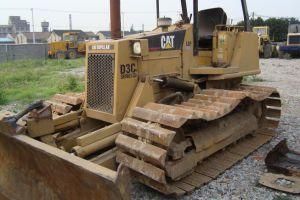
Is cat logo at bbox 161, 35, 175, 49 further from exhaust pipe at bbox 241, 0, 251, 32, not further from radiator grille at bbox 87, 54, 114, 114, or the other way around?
exhaust pipe at bbox 241, 0, 251, 32

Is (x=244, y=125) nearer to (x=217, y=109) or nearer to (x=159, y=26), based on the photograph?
(x=217, y=109)

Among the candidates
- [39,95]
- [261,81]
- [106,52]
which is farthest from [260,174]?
[261,81]

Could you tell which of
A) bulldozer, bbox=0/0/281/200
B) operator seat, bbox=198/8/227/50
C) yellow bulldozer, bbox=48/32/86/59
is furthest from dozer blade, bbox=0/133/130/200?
yellow bulldozer, bbox=48/32/86/59

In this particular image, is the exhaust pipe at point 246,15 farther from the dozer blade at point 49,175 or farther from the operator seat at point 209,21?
the dozer blade at point 49,175

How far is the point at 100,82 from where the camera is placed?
546cm

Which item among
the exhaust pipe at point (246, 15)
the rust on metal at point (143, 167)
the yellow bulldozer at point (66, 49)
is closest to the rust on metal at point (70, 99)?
the rust on metal at point (143, 167)

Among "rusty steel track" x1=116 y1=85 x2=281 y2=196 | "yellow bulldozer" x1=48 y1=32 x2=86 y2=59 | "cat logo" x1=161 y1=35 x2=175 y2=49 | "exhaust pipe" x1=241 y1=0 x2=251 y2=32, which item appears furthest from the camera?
"yellow bulldozer" x1=48 y1=32 x2=86 y2=59

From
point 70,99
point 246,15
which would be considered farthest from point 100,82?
point 246,15

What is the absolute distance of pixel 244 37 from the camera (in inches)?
272

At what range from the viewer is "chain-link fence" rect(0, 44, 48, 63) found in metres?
37.9

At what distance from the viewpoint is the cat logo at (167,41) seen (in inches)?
225

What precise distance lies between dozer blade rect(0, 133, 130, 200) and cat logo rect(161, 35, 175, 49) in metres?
2.51

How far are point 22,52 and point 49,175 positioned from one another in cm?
3901

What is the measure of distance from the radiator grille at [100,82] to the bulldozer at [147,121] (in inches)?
0.6
